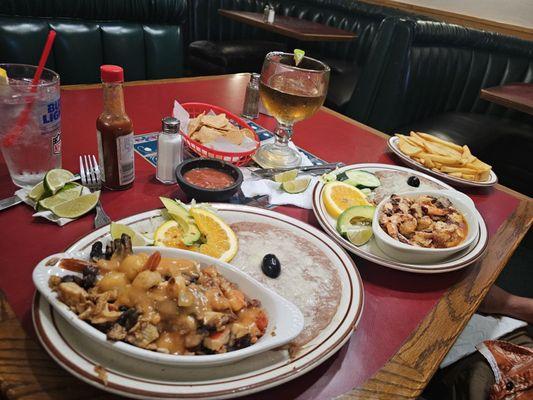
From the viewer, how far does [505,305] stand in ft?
6.02

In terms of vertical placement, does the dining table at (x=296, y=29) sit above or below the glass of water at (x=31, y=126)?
below

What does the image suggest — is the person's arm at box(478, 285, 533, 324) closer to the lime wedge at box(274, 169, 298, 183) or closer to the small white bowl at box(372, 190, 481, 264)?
the small white bowl at box(372, 190, 481, 264)

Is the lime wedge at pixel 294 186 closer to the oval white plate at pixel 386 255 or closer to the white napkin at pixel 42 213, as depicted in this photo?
the oval white plate at pixel 386 255

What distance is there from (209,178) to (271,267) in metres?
0.40

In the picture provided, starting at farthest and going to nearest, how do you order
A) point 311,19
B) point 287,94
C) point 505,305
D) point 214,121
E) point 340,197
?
point 311,19 < point 505,305 < point 214,121 < point 287,94 < point 340,197

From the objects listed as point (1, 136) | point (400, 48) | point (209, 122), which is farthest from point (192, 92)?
point (400, 48)

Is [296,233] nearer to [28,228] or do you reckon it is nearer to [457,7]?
[28,228]

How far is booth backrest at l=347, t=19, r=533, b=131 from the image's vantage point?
329cm

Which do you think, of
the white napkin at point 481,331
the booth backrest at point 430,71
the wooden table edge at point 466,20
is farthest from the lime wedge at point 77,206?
the wooden table edge at point 466,20

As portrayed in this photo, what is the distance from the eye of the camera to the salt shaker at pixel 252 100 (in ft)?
6.09

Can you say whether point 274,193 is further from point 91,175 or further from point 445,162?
point 445,162

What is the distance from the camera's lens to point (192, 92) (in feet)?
6.81

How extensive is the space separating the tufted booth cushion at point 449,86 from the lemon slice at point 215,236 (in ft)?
8.93

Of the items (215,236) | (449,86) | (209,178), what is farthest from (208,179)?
(449,86)
